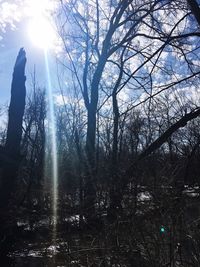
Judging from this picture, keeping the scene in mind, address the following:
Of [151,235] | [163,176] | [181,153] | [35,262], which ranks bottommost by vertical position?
[35,262]

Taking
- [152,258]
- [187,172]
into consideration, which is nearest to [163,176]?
[187,172]

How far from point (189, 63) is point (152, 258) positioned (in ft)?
15.6

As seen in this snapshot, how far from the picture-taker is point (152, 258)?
13.1 feet

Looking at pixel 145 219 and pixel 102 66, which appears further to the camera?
pixel 102 66

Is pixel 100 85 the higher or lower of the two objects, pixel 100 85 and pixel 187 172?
the higher

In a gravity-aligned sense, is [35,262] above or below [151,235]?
below

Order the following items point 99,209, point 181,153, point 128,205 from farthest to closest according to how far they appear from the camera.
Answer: point 99,209
point 181,153
point 128,205

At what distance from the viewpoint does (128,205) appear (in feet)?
15.8

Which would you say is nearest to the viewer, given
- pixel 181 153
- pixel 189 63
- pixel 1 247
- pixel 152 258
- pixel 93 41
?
pixel 152 258

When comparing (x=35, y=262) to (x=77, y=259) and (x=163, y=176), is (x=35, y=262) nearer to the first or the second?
(x=77, y=259)

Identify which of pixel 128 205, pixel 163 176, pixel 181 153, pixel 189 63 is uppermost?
pixel 189 63

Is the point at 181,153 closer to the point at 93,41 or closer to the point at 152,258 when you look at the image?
the point at 152,258

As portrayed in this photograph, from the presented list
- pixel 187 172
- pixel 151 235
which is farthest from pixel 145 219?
pixel 187 172

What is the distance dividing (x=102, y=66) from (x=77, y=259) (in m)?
12.6
